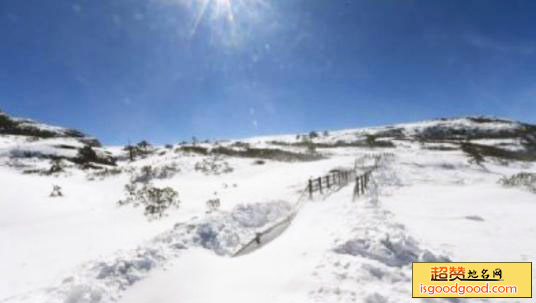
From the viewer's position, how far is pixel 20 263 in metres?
8.48

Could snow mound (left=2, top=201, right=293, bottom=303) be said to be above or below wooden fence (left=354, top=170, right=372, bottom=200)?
below

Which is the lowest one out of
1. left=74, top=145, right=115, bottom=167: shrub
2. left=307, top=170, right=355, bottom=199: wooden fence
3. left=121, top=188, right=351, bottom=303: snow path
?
left=121, top=188, right=351, bottom=303: snow path

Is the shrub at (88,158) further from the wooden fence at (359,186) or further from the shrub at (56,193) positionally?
the wooden fence at (359,186)

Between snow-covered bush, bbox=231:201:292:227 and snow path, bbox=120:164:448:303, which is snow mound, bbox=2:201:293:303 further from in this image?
snow path, bbox=120:164:448:303

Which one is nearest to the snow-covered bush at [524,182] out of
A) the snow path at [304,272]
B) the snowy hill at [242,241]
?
the snowy hill at [242,241]

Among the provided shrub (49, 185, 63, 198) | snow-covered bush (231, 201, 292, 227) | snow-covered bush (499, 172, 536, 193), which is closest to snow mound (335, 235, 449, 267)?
snow-covered bush (231, 201, 292, 227)

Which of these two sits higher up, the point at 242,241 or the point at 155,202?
the point at 155,202

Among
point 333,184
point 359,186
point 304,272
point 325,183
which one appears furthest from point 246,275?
point 325,183

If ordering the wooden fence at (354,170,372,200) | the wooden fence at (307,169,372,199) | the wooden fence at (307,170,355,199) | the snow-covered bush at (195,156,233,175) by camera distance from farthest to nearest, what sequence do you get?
1. the snow-covered bush at (195,156,233,175)
2. the wooden fence at (307,170,355,199)
3. the wooden fence at (307,169,372,199)
4. the wooden fence at (354,170,372,200)

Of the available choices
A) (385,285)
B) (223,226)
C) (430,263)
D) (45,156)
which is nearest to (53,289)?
(223,226)

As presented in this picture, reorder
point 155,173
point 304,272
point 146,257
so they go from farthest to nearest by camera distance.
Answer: point 155,173
point 146,257
point 304,272

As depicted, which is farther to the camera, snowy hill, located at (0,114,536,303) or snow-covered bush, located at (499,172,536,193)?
snow-covered bush, located at (499,172,536,193)

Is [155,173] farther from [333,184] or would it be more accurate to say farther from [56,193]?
[333,184]

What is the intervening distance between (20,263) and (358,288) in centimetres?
880
